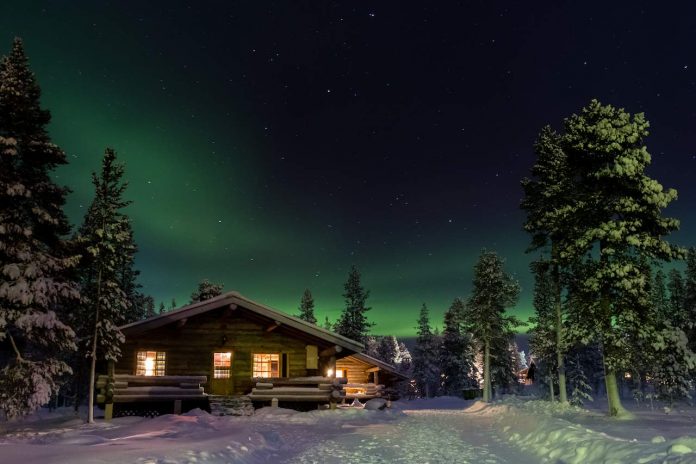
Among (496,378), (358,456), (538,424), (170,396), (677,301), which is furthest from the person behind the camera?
(677,301)

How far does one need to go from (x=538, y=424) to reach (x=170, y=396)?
17.9 meters

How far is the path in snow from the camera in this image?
37.3 ft

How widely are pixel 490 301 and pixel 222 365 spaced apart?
1022 inches

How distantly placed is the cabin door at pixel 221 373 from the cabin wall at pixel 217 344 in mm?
290

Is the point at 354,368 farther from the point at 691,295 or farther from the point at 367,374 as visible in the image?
the point at 691,295

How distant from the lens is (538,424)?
15.7 metres

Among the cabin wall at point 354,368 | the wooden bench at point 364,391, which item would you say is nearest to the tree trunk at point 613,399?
the wooden bench at point 364,391

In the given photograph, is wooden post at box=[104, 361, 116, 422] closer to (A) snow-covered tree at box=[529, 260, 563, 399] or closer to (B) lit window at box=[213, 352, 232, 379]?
(B) lit window at box=[213, 352, 232, 379]

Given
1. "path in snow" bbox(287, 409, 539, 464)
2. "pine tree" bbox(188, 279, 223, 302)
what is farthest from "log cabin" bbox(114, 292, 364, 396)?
"pine tree" bbox(188, 279, 223, 302)

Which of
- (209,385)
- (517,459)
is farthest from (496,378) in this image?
(517,459)

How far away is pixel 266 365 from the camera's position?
1175 inches

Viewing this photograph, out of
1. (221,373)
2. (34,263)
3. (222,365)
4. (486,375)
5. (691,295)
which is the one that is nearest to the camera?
(34,263)

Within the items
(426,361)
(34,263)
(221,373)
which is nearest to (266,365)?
(221,373)

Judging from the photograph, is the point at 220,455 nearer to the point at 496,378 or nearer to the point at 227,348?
the point at 227,348
